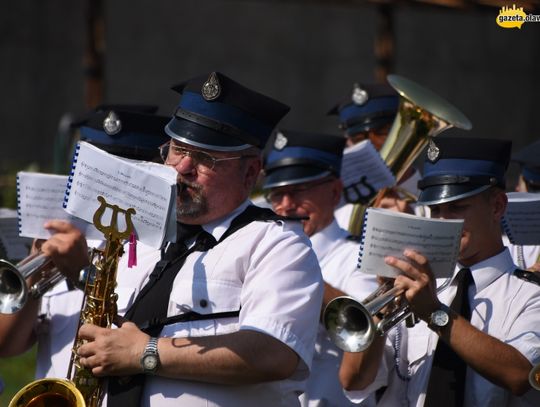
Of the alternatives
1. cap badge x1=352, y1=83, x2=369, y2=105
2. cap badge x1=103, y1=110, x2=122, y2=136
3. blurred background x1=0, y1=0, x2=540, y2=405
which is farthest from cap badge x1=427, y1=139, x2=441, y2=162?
blurred background x1=0, y1=0, x2=540, y2=405

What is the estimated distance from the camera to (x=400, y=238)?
4500 mm

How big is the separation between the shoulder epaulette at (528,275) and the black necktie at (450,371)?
7.7 inches

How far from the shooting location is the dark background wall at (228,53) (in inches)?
701

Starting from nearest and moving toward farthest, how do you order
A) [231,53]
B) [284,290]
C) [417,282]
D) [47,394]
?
[284,290] < [47,394] < [417,282] < [231,53]

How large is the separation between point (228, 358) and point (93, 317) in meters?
0.63

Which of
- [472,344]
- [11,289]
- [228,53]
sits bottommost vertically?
[472,344]

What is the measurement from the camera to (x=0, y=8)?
18.2 m

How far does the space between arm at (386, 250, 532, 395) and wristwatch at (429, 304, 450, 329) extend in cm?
2

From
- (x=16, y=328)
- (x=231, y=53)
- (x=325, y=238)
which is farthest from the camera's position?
(x=231, y=53)

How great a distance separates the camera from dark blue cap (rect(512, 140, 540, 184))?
600cm

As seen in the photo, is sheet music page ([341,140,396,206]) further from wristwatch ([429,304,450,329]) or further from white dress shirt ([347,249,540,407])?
wristwatch ([429,304,450,329])

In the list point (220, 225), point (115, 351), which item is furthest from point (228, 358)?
point (220, 225)

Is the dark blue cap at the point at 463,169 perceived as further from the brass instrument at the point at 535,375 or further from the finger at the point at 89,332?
the finger at the point at 89,332

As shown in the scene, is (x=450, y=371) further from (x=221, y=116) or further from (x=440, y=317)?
(x=221, y=116)
